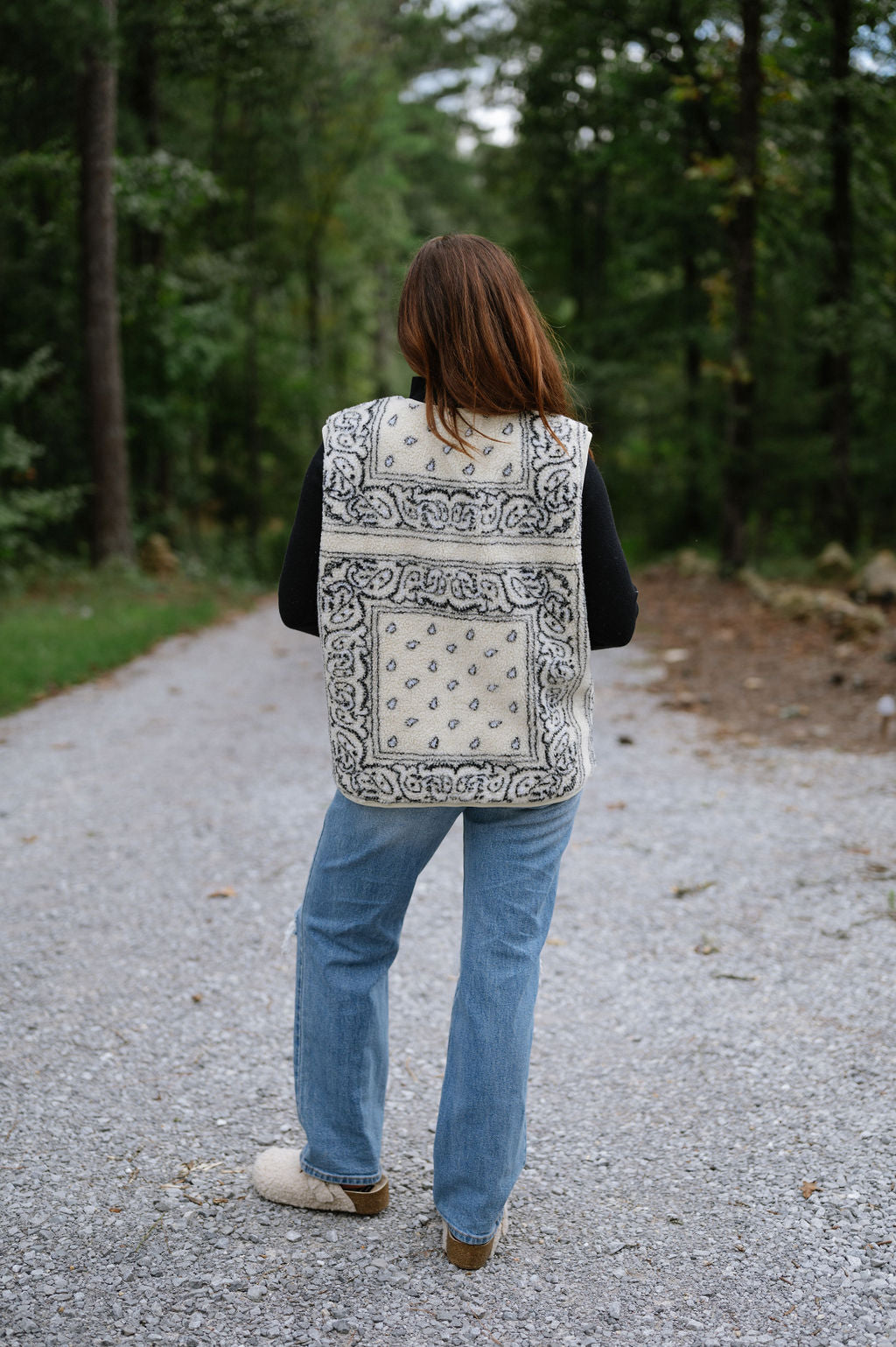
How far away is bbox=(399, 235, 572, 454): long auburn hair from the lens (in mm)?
2008

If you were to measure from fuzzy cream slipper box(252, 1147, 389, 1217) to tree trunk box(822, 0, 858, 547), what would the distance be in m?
13.0

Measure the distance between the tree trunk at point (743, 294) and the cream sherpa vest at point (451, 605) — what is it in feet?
40.4

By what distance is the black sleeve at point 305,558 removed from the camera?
6.83 ft

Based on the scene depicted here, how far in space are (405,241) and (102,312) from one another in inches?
461

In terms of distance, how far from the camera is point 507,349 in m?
2.02

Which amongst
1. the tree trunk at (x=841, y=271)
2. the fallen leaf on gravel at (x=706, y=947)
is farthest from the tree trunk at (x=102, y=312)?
the fallen leaf on gravel at (x=706, y=947)

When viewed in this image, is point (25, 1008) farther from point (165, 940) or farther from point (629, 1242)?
point (629, 1242)

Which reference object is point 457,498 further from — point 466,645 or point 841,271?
point 841,271

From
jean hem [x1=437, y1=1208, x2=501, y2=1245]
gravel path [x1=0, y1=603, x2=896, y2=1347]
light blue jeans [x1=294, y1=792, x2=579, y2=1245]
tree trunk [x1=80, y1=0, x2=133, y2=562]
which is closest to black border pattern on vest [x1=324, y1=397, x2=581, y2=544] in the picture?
light blue jeans [x1=294, y1=792, x2=579, y2=1245]

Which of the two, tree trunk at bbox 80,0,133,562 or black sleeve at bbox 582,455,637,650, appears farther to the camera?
tree trunk at bbox 80,0,133,562

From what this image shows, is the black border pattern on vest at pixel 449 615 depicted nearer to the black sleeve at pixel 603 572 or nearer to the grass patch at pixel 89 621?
the black sleeve at pixel 603 572

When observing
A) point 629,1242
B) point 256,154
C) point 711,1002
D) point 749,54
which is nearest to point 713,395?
point 749,54

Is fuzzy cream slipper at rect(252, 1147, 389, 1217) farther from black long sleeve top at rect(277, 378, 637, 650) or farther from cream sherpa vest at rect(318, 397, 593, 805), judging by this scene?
black long sleeve top at rect(277, 378, 637, 650)

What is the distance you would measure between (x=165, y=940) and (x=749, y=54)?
13.3 m
